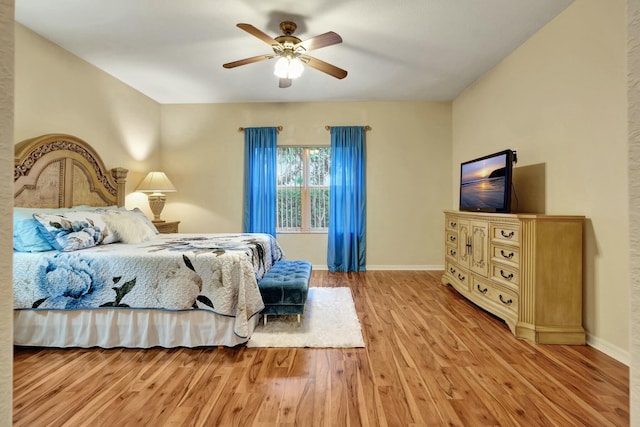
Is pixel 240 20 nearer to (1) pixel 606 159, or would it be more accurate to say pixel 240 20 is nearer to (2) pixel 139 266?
(2) pixel 139 266

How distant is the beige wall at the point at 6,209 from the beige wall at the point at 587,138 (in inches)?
120

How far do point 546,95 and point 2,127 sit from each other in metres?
3.63

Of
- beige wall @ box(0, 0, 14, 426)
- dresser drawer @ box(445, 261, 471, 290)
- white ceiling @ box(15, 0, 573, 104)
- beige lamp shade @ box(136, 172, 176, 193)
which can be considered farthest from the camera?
beige lamp shade @ box(136, 172, 176, 193)

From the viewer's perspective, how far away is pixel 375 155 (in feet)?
16.1

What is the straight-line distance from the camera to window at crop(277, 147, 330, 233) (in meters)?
5.04

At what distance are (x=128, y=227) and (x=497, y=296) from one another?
3.59 meters

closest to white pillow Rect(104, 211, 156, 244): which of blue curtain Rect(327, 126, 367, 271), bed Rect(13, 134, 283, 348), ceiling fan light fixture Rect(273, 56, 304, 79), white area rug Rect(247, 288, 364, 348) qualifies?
bed Rect(13, 134, 283, 348)

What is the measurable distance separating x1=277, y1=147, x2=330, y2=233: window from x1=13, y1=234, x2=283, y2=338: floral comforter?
2786 mm

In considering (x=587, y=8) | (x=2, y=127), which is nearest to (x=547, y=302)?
(x=587, y=8)

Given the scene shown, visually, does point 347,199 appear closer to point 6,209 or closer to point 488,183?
point 488,183

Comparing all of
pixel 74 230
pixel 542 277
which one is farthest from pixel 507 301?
pixel 74 230

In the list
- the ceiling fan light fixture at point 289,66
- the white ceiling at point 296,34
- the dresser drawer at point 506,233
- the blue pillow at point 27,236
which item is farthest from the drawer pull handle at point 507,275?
the blue pillow at point 27,236

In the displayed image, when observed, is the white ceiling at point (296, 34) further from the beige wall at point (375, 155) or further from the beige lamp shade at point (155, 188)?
the beige lamp shade at point (155, 188)

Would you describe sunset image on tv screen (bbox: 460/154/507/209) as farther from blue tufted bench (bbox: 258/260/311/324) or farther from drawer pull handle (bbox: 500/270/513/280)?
blue tufted bench (bbox: 258/260/311/324)
